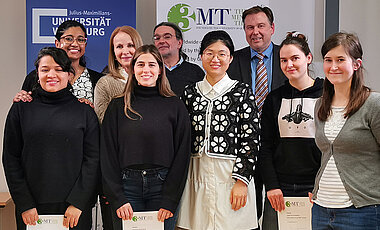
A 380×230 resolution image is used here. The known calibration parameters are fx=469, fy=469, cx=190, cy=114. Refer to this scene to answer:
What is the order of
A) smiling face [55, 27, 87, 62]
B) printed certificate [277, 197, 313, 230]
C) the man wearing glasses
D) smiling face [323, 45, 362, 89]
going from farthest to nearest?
the man wearing glasses < smiling face [55, 27, 87, 62] < printed certificate [277, 197, 313, 230] < smiling face [323, 45, 362, 89]

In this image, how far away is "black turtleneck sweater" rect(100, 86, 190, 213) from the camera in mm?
2863

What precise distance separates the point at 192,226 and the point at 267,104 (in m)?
0.96

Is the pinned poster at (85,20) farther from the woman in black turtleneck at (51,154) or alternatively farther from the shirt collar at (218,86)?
the shirt collar at (218,86)

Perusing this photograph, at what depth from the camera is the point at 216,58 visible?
304cm

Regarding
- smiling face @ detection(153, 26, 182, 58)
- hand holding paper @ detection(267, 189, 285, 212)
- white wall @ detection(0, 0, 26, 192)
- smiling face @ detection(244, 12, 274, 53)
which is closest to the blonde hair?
smiling face @ detection(153, 26, 182, 58)

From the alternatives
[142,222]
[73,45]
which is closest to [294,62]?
[142,222]

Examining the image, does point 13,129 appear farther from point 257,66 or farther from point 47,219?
point 257,66

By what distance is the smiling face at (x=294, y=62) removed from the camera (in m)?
3.07

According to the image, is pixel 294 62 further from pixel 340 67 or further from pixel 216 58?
pixel 340 67

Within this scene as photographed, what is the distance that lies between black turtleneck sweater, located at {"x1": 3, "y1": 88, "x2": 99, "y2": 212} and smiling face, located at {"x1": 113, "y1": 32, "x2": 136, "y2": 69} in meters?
0.76

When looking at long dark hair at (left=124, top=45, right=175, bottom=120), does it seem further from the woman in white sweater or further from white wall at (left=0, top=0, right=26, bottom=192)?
white wall at (left=0, top=0, right=26, bottom=192)

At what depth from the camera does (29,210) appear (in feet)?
9.41

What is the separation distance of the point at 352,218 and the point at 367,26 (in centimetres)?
370

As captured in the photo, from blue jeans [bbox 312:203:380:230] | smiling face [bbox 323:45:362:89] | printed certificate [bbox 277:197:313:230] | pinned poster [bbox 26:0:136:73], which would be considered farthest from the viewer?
pinned poster [bbox 26:0:136:73]
